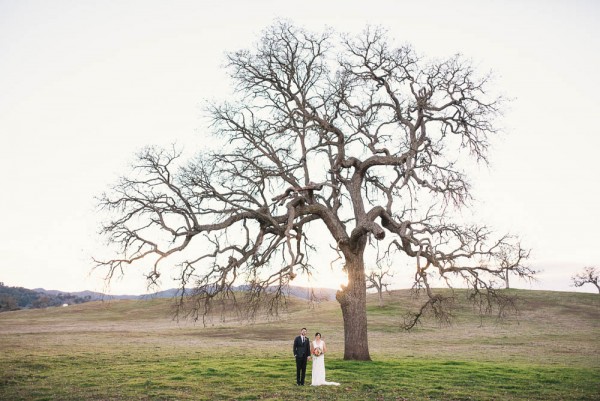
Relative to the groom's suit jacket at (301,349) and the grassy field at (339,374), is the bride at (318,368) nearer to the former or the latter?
the groom's suit jacket at (301,349)

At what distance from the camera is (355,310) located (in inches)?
810

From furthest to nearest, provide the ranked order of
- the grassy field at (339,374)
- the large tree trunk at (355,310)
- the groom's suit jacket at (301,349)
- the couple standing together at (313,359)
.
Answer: the large tree trunk at (355,310) < the groom's suit jacket at (301,349) < the couple standing together at (313,359) < the grassy field at (339,374)

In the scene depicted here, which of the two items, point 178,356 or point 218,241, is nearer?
point 218,241

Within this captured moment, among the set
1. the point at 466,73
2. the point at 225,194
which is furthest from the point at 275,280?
the point at 466,73

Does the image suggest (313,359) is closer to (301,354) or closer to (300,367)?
(301,354)

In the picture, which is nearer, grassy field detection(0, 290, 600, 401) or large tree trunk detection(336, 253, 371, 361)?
grassy field detection(0, 290, 600, 401)

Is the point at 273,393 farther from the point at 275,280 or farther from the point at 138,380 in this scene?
the point at 138,380

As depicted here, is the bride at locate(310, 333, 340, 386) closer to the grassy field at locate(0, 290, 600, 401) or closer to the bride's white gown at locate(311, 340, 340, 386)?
the bride's white gown at locate(311, 340, 340, 386)

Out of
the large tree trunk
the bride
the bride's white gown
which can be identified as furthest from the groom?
the large tree trunk

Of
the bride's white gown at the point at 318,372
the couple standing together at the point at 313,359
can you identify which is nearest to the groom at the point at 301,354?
the couple standing together at the point at 313,359

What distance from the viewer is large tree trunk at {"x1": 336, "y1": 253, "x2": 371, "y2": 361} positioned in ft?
67.6

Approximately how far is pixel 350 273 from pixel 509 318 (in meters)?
47.7

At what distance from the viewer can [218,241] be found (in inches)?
758

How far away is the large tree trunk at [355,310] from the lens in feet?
67.6
